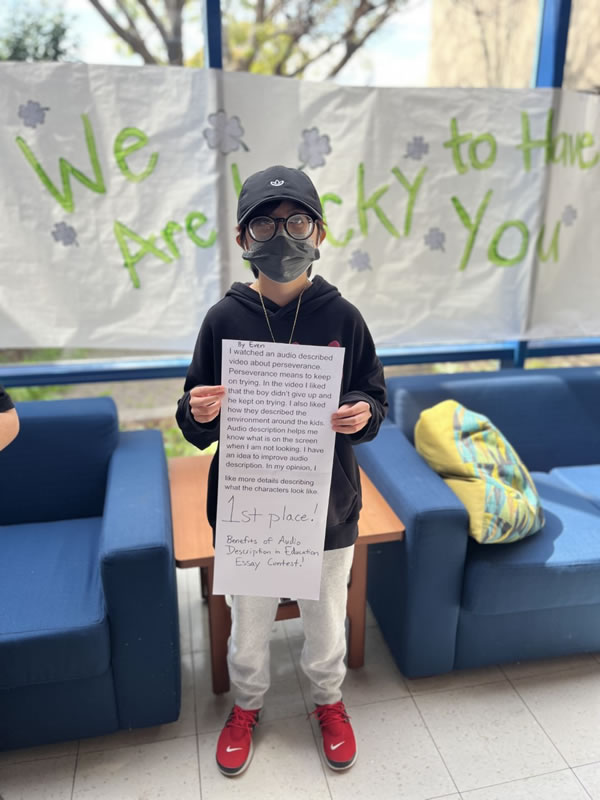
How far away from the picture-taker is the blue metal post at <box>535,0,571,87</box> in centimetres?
220

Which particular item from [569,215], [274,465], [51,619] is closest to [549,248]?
[569,215]

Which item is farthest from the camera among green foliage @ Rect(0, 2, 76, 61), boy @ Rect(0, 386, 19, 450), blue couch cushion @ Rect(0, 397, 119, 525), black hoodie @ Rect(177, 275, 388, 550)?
green foliage @ Rect(0, 2, 76, 61)

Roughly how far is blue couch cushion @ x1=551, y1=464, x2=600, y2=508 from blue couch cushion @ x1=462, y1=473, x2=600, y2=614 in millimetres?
324

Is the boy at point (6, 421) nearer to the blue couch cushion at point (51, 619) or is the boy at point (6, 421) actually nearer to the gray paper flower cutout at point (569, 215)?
the blue couch cushion at point (51, 619)

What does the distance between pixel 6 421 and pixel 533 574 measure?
1.40 metres

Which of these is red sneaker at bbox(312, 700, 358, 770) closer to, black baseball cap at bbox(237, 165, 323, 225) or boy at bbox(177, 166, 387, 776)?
boy at bbox(177, 166, 387, 776)

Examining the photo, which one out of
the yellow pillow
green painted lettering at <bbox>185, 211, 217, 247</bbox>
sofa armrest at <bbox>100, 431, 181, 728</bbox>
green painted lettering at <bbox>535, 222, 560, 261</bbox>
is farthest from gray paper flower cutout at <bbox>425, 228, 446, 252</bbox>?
sofa armrest at <bbox>100, 431, 181, 728</bbox>

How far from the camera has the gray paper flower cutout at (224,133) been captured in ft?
6.62

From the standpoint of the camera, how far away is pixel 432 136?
2189 millimetres

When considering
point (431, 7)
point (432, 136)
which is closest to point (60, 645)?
point (432, 136)

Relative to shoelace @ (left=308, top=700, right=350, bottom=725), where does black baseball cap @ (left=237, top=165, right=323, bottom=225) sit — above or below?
above

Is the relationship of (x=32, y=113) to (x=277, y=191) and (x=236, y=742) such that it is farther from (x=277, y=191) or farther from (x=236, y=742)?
(x=236, y=742)

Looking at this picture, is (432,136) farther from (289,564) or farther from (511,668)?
(511,668)

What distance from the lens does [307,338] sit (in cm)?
127
